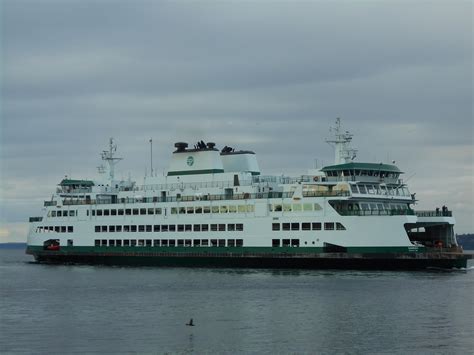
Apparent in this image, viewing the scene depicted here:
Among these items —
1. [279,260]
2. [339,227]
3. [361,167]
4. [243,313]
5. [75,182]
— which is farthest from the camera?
[75,182]

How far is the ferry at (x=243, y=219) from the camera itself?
2680 inches

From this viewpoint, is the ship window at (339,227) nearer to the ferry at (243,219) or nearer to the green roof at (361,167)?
the ferry at (243,219)

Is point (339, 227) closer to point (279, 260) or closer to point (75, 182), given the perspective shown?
point (279, 260)

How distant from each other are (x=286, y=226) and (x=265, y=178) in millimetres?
6791

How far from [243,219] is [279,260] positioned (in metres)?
5.18

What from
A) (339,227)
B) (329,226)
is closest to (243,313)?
(339,227)

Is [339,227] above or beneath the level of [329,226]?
beneath

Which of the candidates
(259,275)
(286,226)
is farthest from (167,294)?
(286,226)

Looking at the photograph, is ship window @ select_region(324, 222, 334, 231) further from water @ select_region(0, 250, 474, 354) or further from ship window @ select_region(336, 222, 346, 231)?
water @ select_region(0, 250, 474, 354)

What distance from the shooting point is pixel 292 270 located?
237 ft

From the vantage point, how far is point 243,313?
45.6m

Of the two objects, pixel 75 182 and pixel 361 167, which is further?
pixel 75 182

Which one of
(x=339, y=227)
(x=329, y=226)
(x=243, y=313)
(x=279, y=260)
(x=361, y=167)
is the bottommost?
(x=243, y=313)

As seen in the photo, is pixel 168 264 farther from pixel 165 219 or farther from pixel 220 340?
pixel 220 340
